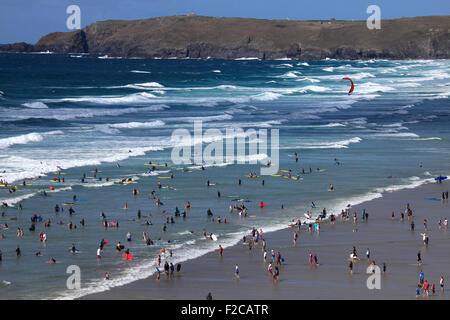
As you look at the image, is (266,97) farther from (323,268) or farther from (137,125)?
(323,268)

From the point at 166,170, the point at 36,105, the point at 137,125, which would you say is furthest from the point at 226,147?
the point at 36,105

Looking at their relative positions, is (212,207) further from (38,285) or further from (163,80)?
(163,80)

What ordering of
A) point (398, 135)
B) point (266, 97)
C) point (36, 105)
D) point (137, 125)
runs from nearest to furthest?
point (398, 135) → point (137, 125) → point (36, 105) → point (266, 97)

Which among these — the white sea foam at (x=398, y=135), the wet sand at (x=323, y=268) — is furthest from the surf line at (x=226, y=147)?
the wet sand at (x=323, y=268)

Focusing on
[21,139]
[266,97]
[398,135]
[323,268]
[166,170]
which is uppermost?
[266,97]

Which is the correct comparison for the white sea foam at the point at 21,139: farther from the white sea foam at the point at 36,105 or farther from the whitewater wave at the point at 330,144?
the white sea foam at the point at 36,105

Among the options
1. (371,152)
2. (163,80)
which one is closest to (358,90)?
(163,80)

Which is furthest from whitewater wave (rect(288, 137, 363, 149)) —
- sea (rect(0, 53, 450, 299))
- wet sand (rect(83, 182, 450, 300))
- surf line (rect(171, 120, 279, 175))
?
wet sand (rect(83, 182, 450, 300))
